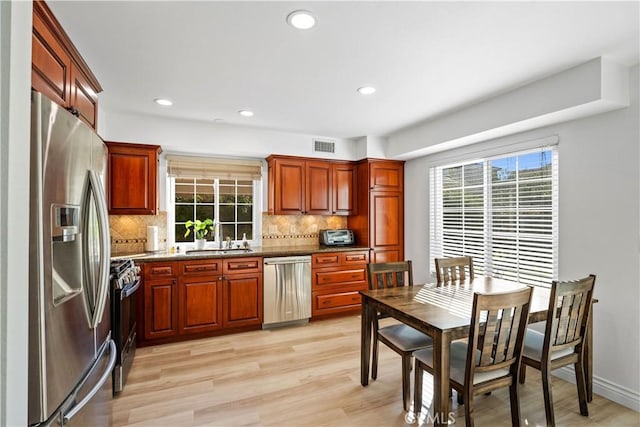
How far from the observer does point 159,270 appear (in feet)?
11.2

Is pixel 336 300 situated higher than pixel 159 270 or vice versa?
pixel 159 270

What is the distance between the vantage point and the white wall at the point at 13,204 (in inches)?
27.9

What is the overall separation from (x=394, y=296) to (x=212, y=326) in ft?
7.35

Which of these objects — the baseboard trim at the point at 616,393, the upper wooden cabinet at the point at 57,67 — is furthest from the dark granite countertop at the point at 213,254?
the baseboard trim at the point at 616,393

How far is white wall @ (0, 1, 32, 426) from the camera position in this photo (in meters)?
0.71

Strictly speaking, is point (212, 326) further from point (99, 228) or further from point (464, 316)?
point (464, 316)

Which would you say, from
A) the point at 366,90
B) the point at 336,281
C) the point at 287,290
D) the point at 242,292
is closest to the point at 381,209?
the point at 336,281

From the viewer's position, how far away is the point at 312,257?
4160 mm

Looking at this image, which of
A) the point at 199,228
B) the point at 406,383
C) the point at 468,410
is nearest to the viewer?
the point at 468,410

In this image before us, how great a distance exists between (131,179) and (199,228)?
103 centimetres

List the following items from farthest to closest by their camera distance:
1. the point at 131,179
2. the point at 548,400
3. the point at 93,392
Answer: the point at 131,179 → the point at 548,400 → the point at 93,392

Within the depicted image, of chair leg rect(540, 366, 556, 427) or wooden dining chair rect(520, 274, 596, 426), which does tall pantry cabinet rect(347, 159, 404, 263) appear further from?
chair leg rect(540, 366, 556, 427)

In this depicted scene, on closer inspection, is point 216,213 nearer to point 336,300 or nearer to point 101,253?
point 336,300

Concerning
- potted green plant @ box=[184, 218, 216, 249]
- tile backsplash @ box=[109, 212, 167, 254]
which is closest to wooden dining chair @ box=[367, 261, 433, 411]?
potted green plant @ box=[184, 218, 216, 249]
